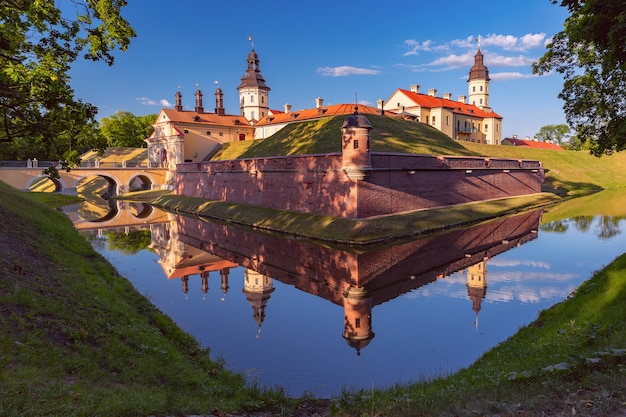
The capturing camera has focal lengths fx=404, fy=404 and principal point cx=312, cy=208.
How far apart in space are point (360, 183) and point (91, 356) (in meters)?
17.7

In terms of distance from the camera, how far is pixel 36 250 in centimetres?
1207

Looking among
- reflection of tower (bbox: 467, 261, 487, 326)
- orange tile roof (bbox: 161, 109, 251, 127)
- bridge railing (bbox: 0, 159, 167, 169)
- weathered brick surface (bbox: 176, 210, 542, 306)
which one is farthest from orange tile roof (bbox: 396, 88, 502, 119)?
reflection of tower (bbox: 467, 261, 487, 326)

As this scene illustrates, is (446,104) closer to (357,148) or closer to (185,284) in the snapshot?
(357,148)

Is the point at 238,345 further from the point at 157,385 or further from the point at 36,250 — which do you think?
the point at 36,250

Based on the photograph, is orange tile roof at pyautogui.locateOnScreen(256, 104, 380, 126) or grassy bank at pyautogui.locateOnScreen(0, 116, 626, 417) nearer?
grassy bank at pyautogui.locateOnScreen(0, 116, 626, 417)

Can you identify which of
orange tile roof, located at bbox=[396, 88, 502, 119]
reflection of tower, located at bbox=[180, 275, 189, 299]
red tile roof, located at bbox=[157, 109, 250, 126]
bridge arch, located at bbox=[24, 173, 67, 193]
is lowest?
reflection of tower, located at bbox=[180, 275, 189, 299]

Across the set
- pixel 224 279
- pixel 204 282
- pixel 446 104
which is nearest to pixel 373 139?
pixel 224 279

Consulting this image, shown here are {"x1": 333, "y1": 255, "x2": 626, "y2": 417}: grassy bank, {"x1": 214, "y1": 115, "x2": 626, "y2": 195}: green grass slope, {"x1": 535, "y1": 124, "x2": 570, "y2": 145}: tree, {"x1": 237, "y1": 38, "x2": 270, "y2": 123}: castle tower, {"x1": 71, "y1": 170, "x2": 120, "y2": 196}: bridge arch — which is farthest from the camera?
{"x1": 535, "y1": 124, "x2": 570, "y2": 145}: tree

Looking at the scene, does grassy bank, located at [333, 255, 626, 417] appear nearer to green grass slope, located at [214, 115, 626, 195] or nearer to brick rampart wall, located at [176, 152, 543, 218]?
brick rampart wall, located at [176, 152, 543, 218]

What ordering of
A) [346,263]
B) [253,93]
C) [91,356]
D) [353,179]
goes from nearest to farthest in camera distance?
Result: 1. [91,356]
2. [346,263]
3. [353,179]
4. [253,93]

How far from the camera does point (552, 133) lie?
123312mm

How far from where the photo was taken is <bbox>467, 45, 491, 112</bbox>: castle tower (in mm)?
79562

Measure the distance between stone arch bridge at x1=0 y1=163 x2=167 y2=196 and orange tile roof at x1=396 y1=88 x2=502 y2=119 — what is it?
134 ft

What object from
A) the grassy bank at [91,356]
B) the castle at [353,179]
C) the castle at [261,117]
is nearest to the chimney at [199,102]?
the castle at [261,117]
